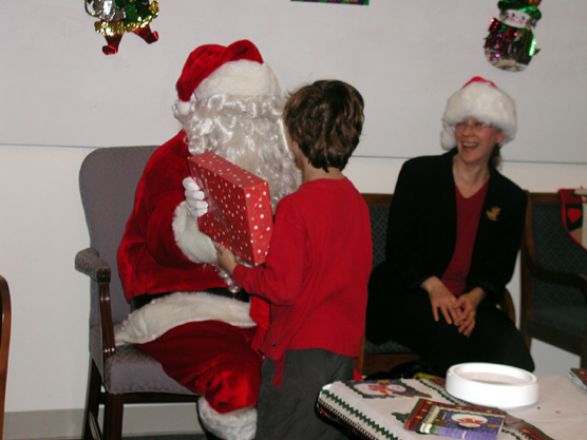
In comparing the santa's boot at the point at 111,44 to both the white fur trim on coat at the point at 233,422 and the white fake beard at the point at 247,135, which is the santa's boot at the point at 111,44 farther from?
the white fur trim on coat at the point at 233,422

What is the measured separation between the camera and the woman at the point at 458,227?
10.7ft

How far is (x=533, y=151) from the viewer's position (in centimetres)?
395

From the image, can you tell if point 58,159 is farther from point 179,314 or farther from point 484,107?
point 484,107

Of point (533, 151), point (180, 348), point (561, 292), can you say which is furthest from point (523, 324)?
point (180, 348)

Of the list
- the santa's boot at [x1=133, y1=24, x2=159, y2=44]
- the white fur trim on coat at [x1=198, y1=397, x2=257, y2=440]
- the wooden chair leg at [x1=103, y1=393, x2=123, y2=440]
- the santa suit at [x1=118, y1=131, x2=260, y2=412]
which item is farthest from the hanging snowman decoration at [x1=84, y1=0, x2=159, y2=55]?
the white fur trim on coat at [x1=198, y1=397, x2=257, y2=440]

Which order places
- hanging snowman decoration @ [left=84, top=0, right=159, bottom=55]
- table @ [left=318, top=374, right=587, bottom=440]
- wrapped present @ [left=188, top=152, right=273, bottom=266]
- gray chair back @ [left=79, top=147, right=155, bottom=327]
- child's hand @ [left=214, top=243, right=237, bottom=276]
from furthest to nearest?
hanging snowman decoration @ [left=84, top=0, right=159, bottom=55], gray chair back @ [left=79, top=147, right=155, bottom=327], child's hand @ [left=214, top=243, right=237, bottom=276], wrapped present @ [left=188, top=152, right=273, bottom=266], table @ [left=318, top=374, right=587, bottom=440]

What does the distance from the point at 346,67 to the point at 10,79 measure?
1.28 m

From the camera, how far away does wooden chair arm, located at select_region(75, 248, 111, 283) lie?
283cm

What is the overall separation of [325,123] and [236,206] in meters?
0.32

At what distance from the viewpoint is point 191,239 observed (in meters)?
2.73

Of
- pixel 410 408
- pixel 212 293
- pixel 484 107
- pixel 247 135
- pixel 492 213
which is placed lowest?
pixel 212 293

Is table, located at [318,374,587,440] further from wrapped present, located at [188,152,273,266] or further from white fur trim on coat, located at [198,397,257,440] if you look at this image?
white fur trim on coat, located at [198,397,257,440]

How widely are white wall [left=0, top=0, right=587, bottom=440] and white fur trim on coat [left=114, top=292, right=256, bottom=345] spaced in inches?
28.2

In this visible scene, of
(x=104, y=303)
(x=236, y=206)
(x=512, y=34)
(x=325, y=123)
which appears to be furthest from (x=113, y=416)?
(x=512, y=34)
